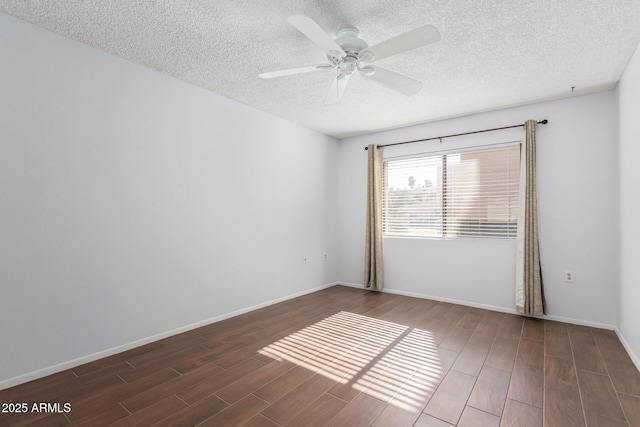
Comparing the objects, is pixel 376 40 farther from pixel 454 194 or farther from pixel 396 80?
pixel 454 194

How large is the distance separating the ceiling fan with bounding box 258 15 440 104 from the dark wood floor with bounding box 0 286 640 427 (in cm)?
214

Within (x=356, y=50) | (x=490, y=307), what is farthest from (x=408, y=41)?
(x=490, y=307)

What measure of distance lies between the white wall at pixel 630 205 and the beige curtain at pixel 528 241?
66cm

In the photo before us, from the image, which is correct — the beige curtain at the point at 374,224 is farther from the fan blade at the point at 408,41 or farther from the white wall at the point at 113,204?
the fan blade at the point at 408,41

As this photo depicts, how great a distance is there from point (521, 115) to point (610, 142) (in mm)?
875

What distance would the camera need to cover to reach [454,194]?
4.15 metres

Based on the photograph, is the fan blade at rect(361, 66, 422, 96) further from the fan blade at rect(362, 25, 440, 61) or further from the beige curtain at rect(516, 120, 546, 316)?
the beige curtain at rect(516, 120, 546, 316)

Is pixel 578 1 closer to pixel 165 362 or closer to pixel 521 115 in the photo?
pixel 521 115

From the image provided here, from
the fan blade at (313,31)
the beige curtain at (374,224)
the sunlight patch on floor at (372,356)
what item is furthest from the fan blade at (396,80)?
the beige curtain at (374,224)

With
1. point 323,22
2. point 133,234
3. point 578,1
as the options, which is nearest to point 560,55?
point 578,1

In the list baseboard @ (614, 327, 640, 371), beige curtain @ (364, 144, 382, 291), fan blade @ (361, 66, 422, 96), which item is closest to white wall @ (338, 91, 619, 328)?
baseboard @ (614, 327, 640, 371)

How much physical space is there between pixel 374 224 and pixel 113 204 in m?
3.28

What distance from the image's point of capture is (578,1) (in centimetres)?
188

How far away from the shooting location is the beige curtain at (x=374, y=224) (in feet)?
15.2
